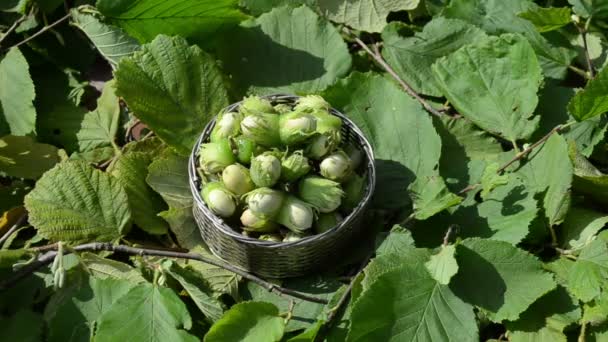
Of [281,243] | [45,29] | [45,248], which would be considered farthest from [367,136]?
[45,29]

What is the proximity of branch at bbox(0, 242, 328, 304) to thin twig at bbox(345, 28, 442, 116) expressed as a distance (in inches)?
16.5

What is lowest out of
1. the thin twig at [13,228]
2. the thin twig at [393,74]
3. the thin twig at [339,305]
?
the thin twig at [339,305]

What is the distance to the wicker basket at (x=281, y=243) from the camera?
41.0 inches

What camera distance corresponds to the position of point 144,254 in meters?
1.15

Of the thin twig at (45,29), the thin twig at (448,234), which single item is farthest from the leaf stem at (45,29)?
the thin twig at (448,234)

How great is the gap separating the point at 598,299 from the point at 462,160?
33cm

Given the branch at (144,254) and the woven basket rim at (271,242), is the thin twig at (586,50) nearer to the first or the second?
the woven basket rim at (271,242)

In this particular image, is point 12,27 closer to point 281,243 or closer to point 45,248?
point 45,248

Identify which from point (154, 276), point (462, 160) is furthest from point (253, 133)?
point (462, 160)

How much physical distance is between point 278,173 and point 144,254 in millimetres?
275

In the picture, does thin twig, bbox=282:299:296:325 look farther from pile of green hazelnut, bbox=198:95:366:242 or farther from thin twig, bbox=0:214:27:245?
thin twig, bbox=0:214:27:245

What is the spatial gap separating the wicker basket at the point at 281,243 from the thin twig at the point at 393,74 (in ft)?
0.81

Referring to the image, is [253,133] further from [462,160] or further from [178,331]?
[462,160]

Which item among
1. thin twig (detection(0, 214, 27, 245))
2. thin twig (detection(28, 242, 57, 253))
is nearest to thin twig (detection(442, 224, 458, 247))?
thin twig (detection(28, 242, 57, 253))
